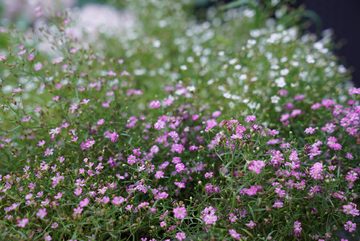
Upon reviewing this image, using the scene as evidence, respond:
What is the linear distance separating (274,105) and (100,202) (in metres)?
1.47

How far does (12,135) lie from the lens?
1.86 m

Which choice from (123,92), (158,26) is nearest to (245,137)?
(123,92)

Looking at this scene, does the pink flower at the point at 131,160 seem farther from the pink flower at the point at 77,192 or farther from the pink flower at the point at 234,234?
the pink flower at the point at 234,234

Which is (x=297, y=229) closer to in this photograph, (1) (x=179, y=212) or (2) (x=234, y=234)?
(2) (x=234, y=234)

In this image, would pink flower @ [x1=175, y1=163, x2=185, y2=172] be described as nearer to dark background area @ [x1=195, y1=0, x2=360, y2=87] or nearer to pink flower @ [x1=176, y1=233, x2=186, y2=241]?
pink flower @ [x1=176, y1=233, x2=186, y2=241]

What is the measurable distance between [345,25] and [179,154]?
9.30 ft

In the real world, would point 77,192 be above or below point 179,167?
above

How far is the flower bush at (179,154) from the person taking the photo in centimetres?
133

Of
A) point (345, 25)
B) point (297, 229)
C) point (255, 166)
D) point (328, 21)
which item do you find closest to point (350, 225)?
point (297, 229)

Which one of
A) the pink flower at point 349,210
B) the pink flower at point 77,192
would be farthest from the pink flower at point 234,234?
the pink flower at point 77,192

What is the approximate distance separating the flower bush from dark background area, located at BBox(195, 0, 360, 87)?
0.87 m

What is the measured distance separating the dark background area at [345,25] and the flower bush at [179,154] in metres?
0.87

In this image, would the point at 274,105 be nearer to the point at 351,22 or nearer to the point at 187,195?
the point at 187,195

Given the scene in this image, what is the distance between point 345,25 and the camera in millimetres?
3268
